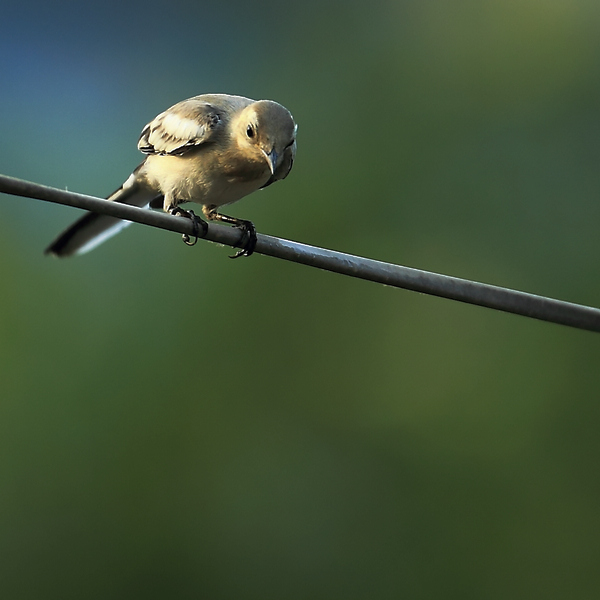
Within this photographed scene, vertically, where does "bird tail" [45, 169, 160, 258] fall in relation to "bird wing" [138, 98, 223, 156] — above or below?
below

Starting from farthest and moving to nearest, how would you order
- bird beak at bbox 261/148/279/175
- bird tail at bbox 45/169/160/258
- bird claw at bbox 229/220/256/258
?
bird tail at bbox 45/169/160/258, bird beak at bbox 261/148/279/175, bird claw at bbox 229/220/256/258

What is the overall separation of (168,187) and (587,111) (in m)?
5.54

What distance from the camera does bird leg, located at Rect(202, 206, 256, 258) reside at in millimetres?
2057

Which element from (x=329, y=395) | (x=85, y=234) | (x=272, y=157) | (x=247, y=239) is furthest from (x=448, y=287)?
(x=329, y=395)

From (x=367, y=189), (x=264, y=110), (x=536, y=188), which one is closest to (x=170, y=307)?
(x=367, y=189)

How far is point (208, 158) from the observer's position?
2.73 metres

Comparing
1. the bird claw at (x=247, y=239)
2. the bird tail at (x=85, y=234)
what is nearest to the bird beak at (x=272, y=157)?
the bird claw at (x=247, y=239)

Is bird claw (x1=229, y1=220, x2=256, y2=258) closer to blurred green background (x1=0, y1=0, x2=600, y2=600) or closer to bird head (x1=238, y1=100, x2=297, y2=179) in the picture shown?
bird head (x1=238, y1=100, x2=297, y2=179)

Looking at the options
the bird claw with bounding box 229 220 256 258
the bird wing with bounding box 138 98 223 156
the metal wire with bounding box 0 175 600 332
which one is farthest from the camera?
the bird wing with bounding box 138 98 223 156

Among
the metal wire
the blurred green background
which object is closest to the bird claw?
the metal wire

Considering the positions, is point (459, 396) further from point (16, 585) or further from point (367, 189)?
point (16, 585)

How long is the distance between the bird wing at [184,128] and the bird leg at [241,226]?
0.85ft

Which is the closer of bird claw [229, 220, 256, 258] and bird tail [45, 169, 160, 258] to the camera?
bird claw [229, 220, 256, 258]

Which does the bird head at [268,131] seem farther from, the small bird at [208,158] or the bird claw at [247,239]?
the bird claw at [247,239]
